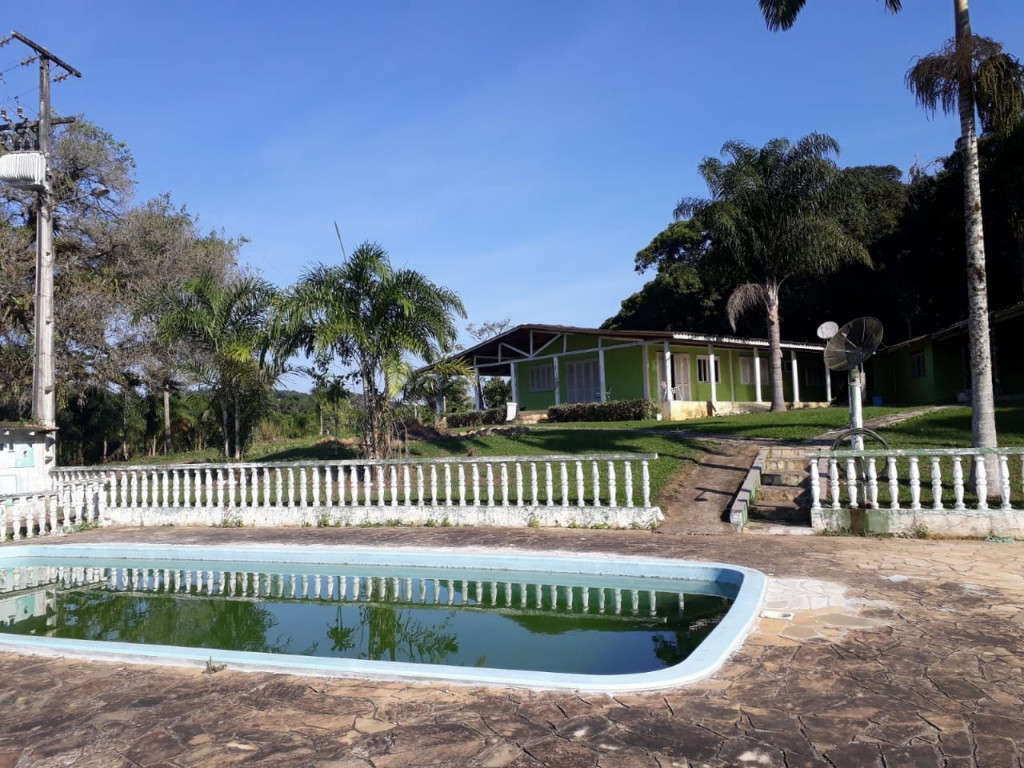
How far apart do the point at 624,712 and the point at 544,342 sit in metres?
26.5

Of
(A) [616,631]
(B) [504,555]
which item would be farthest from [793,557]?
(B) [504,555]

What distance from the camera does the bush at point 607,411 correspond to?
24.5m

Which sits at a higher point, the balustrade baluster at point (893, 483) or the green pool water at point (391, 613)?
the balustrade baluster at point (893, 483)

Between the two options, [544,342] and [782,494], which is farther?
[544,342]

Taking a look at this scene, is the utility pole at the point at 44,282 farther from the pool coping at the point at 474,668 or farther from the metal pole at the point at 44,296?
the pool coping at the point at 474,668

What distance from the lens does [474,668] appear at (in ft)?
14.2

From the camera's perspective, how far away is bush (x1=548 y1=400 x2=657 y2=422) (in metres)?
24.5

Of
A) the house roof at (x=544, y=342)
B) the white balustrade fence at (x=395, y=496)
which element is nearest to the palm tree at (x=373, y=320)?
the white balustrade fence at (x=395, y=496)

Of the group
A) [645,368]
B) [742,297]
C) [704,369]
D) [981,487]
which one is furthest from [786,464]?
[704,369]

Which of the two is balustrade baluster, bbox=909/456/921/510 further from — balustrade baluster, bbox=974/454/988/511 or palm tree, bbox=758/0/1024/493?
palm tree, bbox=758/0/1024/493

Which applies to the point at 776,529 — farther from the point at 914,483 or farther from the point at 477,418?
the point at 477,418

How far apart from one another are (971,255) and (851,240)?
14.7 m

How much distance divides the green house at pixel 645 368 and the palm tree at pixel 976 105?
566 inches

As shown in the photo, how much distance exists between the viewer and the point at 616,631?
6020 millimetres
